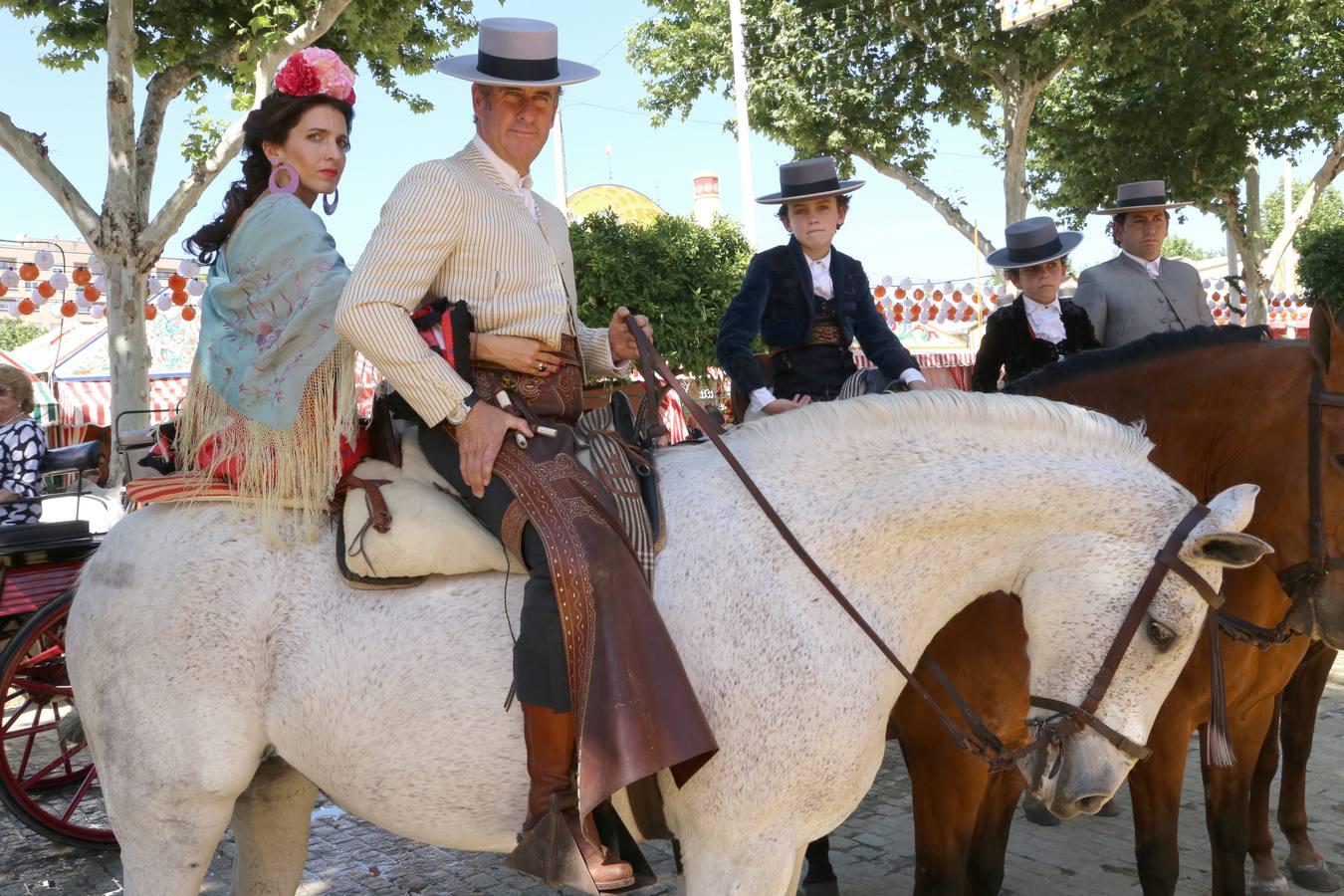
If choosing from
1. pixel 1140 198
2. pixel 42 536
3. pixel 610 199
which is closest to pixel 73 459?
pixel 42 536

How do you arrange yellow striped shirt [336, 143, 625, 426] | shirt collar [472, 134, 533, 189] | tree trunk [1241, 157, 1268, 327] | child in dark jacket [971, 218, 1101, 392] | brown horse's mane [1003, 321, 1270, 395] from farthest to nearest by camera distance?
tree trunk [1241, 157, 1268, 327]
child in dark jacket [971, 218, 1101, 392]
brown horse's mane [1003, 321, 1270, 395]
shirt collar [472, 134, 533, 189]
yellow striped shirt [336, 143, 625, 426]

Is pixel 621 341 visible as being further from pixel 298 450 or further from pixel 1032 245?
pixel 1032 245

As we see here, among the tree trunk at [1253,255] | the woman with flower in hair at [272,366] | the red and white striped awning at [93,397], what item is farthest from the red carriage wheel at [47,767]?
the tree trunk at [1253,255]

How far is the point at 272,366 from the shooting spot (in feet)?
8.48

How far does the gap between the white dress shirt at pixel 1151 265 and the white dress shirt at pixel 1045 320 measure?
49cm

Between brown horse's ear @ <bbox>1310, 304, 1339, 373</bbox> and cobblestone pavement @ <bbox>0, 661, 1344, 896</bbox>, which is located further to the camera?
cobblestone pavement @ <bbox>0, 661, 1344, 896</bbox>

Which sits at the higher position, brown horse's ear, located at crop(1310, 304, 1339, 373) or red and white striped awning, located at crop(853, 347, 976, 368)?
brown horse's ear, located at crop(1310, 304, 1339, 373)

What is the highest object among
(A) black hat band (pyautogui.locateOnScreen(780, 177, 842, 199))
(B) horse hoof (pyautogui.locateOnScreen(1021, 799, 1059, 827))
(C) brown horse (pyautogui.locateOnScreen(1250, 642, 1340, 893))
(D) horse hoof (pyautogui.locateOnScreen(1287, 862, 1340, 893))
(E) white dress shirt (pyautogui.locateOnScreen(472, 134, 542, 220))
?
(A) black hat band (pyautogui.locateOnScreen(780, 177, 842, 199))

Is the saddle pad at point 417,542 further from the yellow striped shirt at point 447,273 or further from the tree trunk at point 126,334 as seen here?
the tree trunk at point 126,334

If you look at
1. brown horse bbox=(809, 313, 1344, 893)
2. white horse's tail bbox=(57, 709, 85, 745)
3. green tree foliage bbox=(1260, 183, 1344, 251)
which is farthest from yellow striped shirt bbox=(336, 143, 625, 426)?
green tree foliage bbox=(1260, 183, 1344, 251)

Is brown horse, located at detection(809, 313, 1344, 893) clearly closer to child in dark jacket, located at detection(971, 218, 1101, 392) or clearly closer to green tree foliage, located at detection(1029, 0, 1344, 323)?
child in dark jacket, located at detection(971, 218, 1101, 392)

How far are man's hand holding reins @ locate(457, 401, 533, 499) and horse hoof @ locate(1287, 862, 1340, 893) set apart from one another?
373 cm

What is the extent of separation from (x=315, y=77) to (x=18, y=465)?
14.2 ft

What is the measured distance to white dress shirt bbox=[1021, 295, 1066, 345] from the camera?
4672 mm
